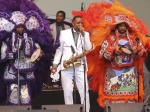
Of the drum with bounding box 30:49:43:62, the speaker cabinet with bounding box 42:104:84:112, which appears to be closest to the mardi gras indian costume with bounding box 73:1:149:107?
the drum with bounding box 30:49:43:62

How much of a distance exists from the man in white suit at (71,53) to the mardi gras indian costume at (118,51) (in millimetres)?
193

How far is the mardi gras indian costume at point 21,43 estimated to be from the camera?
20.9 feet

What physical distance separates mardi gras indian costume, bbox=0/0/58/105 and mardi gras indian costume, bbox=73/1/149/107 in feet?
2.70

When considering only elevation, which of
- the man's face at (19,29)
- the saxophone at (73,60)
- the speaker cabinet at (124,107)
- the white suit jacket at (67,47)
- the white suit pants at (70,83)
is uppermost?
the man's face at (19,29)

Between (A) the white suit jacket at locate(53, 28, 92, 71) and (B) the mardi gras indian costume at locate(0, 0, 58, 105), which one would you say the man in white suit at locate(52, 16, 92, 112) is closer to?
(A) the white suit jacket at locate(53, 28, 92, 71)

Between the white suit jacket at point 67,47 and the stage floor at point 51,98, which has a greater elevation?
the white suit jacket at point 67,47

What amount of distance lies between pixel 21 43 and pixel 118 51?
1.44 meters

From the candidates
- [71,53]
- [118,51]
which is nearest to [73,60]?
[71,53]

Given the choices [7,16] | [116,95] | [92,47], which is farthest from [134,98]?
[7,16]

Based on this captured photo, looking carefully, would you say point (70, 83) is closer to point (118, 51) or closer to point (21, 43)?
point (118, 51)

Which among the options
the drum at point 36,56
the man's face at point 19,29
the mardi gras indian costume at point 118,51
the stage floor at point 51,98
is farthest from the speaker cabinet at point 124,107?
the stage floor at point 51,98

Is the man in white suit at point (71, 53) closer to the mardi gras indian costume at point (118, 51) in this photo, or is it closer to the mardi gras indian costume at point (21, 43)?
the mardi gras indian costume at point (118, 51)

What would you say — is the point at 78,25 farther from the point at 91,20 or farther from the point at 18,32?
the point at 18,32

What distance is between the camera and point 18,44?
A: 6.35 metres
